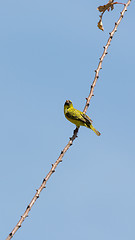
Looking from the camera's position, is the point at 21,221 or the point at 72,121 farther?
the point at 72,121

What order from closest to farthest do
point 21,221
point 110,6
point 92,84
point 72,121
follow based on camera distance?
point 21,221
point 92,84
point 110,6
point 72,121

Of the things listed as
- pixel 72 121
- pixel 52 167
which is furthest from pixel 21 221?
pixel 72 121

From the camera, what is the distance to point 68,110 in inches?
415

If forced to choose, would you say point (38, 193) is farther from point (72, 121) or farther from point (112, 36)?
point (72, 121)

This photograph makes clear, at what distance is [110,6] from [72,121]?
189 inches

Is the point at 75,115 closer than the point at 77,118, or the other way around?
the point at 77,118

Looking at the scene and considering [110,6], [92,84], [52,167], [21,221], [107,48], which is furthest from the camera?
[110,6]

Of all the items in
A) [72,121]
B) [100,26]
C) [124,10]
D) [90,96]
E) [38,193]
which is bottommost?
[38,193]

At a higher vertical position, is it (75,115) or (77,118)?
(75,115)

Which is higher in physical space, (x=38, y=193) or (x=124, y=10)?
(x=124, y=10)

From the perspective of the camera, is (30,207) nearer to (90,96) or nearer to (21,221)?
(21,221)

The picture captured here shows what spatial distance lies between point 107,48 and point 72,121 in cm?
569

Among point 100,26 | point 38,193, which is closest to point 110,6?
point 100,26

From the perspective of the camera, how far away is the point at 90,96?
4.86 meters
